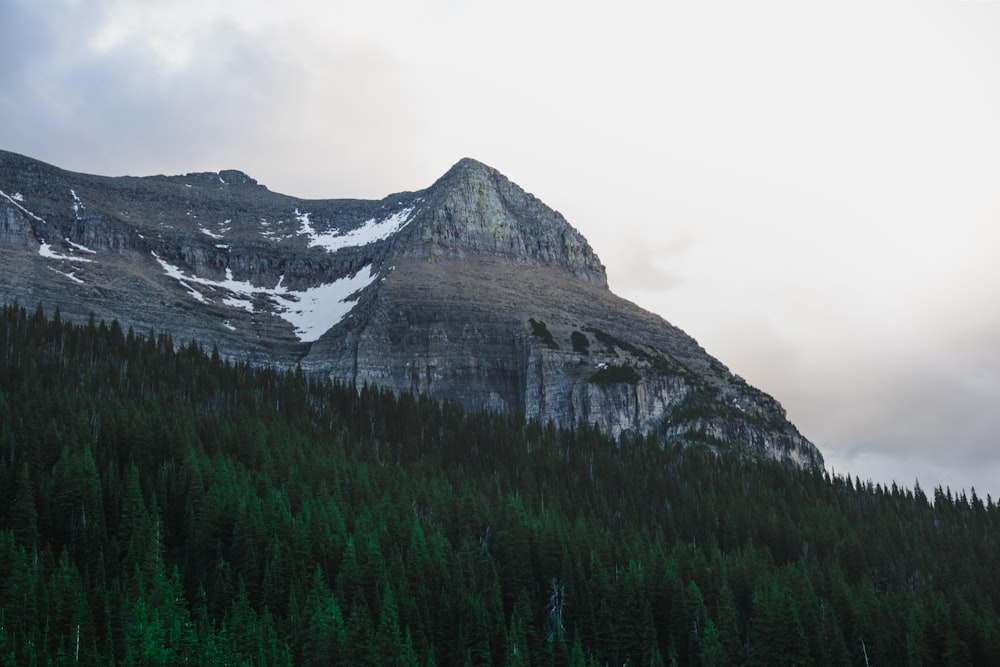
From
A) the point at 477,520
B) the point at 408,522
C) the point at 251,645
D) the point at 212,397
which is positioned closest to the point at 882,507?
the point at 477,520

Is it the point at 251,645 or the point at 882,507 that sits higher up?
the point at 882,507

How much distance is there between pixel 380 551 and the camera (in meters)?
109

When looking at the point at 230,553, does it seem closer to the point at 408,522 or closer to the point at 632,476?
the point at 408,522

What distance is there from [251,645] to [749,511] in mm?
85735

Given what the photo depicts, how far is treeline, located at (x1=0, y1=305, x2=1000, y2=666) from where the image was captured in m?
90.9

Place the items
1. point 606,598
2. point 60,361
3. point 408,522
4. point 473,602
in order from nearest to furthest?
point 473,602
point 606,598
point 408,522
point 60,361

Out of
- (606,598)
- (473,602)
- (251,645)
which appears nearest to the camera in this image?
(251,645)

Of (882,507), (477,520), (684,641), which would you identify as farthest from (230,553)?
(882,507)

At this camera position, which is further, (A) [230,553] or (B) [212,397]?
(B) [212,397]

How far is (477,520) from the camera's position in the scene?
416 feet

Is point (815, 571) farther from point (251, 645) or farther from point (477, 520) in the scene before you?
point (251, 645)

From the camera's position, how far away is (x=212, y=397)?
158500mm

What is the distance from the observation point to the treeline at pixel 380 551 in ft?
298

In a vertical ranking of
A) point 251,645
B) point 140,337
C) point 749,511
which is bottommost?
point 251,645
